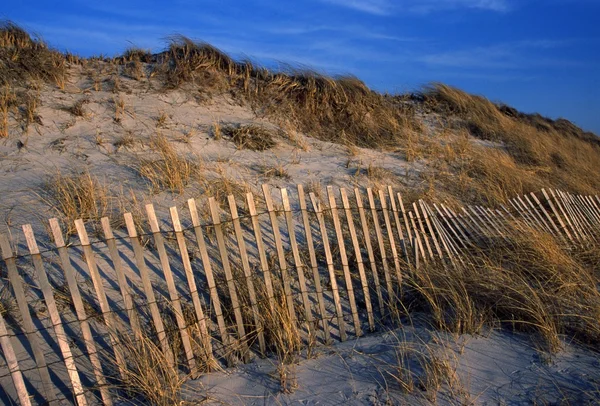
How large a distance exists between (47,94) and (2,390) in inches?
267

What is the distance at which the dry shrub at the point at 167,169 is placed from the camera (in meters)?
6.70

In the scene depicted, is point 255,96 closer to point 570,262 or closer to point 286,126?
point 286,126

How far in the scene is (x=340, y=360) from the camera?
4020 mm

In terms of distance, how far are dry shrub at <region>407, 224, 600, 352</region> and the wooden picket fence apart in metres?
0.35

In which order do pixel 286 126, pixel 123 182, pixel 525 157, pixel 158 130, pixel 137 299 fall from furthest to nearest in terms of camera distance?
pixel 525 157, pixel 286 126, pixel 158 130, pixel 123 182, pixel 137 299

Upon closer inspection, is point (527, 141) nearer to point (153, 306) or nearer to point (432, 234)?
point (432, 234)

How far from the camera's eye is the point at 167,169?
6.78 meters

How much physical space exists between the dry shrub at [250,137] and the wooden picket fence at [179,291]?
2858 mm

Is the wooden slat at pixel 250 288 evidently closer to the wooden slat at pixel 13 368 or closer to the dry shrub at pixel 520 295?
the dry shrub at pixel 520 295

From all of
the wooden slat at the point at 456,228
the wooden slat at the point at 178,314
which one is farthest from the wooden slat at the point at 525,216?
the wooden slat at the point at 178,314

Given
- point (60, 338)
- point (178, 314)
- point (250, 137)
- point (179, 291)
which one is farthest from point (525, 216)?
point (60, 338)

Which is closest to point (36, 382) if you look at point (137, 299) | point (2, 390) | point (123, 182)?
point (2, 390)

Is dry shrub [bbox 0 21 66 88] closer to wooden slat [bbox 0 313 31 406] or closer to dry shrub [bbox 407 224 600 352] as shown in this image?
wooden slat [bbox 0 313 31 406]

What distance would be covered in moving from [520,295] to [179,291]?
118 inches
